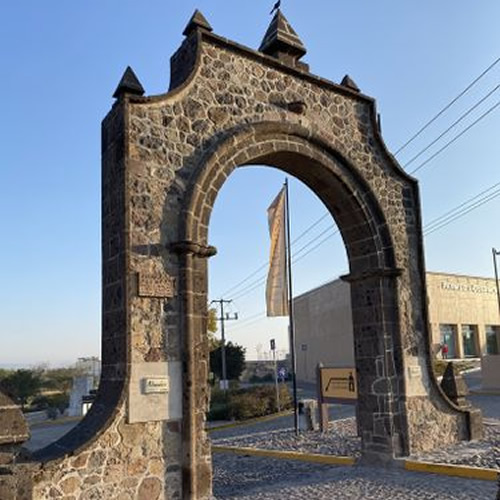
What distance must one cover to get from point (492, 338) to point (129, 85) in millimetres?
39002

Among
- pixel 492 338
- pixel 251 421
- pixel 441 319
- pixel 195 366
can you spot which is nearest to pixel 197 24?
pixel 195 366

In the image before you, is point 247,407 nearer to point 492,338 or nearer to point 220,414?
point 220,414

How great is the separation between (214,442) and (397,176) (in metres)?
7.41

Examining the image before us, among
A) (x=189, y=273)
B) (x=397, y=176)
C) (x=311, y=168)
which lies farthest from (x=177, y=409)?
(x=397, y=176)

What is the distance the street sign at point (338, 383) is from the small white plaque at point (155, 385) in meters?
5.26

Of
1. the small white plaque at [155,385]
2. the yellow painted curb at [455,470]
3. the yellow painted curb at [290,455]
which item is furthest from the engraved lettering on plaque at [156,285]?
the yellow painted curb at [455,470]

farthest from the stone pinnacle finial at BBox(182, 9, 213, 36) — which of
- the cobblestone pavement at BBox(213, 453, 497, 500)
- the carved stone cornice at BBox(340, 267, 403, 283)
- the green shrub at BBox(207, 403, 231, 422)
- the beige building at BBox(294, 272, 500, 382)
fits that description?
the beige building at BBox(294, 272, 500, 382)

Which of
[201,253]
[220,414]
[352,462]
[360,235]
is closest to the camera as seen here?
[201,253]

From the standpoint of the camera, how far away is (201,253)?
7.64 metres

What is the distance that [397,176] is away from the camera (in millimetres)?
10734

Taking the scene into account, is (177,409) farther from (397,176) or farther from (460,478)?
(397,176)

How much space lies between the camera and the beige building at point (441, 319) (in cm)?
3625

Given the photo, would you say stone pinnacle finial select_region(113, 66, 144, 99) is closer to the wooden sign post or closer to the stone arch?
the stone arch

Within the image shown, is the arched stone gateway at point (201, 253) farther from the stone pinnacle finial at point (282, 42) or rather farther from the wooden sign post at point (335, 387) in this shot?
the wooden sign post at point (335, 387)
